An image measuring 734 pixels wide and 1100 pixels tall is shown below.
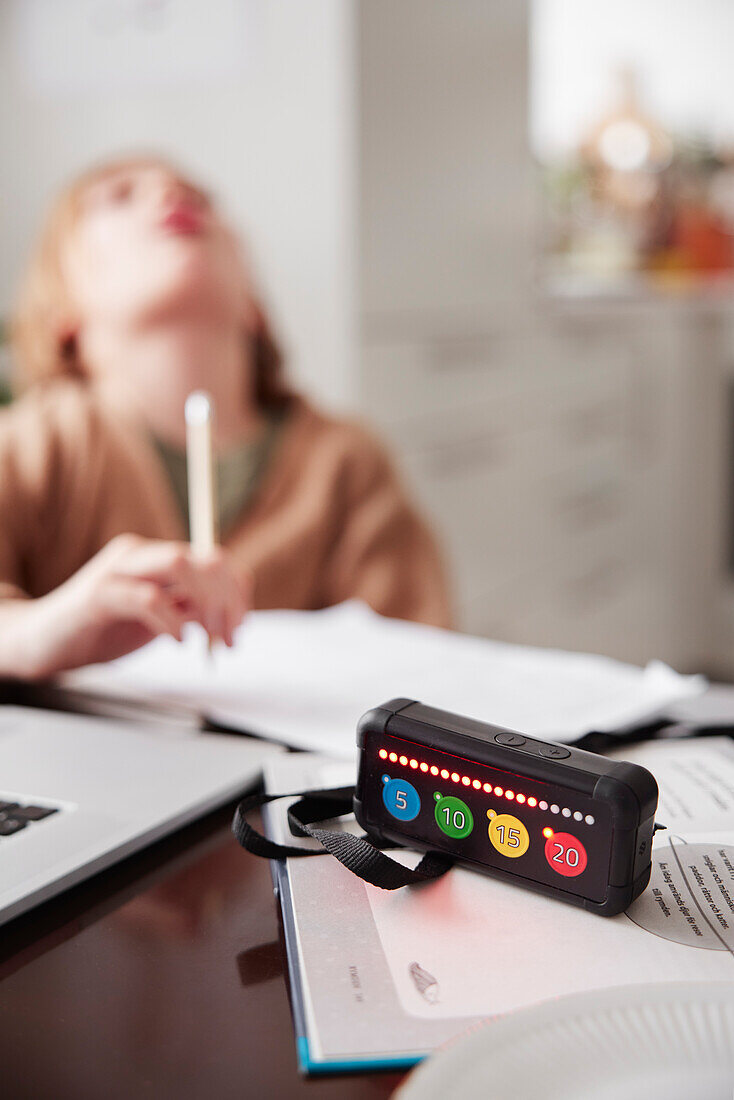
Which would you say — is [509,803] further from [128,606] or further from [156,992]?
[128,606]

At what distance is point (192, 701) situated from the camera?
2.45 ft

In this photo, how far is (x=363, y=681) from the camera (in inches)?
30.8

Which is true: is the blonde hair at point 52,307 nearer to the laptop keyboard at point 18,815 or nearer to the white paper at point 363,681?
the white paper at point 363,681

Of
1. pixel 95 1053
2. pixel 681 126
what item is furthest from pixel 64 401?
pixel 681 126

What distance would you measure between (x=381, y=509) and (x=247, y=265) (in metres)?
0.31

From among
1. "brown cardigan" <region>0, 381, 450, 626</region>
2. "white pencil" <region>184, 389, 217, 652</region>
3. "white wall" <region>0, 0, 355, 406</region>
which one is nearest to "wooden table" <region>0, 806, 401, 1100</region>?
"white pencil" <region>184, 389, 217, 652</region>

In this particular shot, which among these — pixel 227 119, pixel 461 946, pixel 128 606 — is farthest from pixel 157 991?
pixel 227 119

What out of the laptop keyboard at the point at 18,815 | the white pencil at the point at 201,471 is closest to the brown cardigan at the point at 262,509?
the white pencil at the point at 201,471

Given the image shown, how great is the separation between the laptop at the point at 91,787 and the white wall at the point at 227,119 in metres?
1.09

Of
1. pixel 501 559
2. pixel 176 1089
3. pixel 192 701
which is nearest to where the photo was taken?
pixel 176 1089

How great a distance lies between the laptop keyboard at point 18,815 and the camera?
507 millimetres

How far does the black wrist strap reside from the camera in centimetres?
46

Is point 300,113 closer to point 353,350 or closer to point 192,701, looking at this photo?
point 353,350

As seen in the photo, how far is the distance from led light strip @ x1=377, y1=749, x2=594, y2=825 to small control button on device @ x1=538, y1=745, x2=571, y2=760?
0.02 metres
